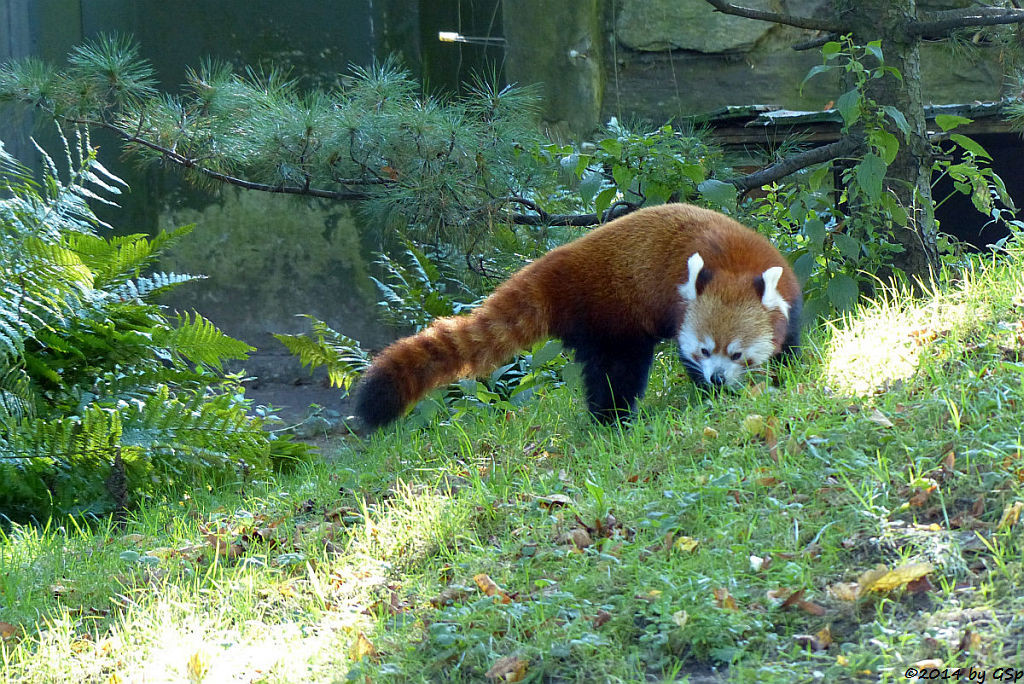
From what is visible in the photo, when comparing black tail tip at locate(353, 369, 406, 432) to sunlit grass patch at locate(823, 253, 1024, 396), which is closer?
sunlit grass patch at locate(823, 253, 1024, 396)

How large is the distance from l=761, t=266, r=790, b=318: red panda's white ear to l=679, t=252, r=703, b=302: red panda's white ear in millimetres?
267

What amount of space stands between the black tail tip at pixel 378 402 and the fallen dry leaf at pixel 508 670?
5.04 feet

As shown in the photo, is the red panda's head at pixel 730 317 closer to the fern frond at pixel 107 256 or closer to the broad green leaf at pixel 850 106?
the broad green leaf at pixel 850 106

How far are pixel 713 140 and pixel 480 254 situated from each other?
242cm

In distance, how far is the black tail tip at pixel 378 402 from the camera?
3.85m

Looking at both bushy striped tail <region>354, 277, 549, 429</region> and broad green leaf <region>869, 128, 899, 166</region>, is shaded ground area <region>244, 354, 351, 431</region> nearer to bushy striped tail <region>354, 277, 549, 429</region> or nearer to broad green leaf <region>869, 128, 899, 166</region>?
bushy striped tail <region>354, 277, 549, 429</region>

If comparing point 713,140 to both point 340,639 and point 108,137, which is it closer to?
point 108,137

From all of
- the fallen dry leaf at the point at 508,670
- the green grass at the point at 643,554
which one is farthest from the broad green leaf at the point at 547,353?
the fallen dry leaf at the point at 508,670

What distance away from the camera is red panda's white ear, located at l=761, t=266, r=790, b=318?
397 cm

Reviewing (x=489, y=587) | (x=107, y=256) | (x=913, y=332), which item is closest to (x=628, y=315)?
(x=913, y=332)

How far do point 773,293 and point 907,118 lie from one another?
177cm

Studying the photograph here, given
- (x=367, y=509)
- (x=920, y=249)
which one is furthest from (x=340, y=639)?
(x=920, y=249)

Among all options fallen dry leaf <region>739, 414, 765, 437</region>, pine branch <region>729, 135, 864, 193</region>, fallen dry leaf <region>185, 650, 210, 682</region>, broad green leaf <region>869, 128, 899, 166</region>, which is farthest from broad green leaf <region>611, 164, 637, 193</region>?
fallen dry leaf <region>185, 650, 210, 682</region>

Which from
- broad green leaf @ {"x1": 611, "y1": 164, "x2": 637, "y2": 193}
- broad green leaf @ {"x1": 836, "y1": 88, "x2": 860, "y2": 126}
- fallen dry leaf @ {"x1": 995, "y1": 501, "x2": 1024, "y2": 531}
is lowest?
fallen dry leaf @ {"x1": 995, "y1": 501, "x2": 1024, "y2": 531}
